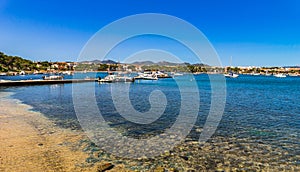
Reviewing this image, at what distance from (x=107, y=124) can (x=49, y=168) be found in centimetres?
819

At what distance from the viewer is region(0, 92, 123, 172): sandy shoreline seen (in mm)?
9031

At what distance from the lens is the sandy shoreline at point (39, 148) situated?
9031 mm

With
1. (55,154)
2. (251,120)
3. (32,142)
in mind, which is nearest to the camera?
(55,154)

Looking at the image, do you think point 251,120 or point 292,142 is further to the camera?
point 251,120

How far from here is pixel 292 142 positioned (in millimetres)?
12938

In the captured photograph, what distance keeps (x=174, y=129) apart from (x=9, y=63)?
20925cm

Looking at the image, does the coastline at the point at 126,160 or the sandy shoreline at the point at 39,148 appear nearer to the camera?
the sandy shoreline at the point at 39,148

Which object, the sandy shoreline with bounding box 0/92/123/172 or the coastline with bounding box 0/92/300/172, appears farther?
the coastline with bounding box 0/92/300/172

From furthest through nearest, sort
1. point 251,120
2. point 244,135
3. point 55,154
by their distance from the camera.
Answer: point 251,120 → point 244,135 → point 55,154

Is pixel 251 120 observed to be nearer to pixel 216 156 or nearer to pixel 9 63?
pixel 216 156

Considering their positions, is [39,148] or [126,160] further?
[39,148]

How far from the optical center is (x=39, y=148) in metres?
11.1

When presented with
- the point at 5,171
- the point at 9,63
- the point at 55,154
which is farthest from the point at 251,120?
the point at 9,63

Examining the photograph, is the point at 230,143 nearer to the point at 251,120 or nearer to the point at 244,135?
the point at 244,135
